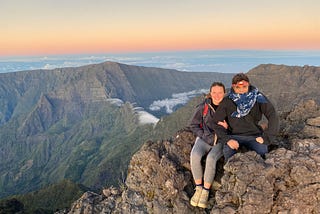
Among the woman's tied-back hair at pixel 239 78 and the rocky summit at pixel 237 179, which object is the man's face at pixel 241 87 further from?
the rocky summit at pixel 237 179

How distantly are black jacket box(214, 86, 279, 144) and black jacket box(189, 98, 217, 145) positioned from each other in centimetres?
67

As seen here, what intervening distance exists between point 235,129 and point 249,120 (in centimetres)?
75

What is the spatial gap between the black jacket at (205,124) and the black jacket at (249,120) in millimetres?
672

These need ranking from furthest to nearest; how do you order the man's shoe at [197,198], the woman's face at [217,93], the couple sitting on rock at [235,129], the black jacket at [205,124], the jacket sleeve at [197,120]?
the jacket sleeve at [197,120] < the woman's face at [217,93] < the black jacket at [205,124] < the man's shoe at [197,198] < the couple sitting on rock at [235,129]

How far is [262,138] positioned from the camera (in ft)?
44.0

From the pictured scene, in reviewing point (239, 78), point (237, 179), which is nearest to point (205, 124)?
point (239, 78)

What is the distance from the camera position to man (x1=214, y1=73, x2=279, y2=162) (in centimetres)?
1337

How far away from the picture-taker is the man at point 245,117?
43.9 ft

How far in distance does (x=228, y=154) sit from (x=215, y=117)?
176cm

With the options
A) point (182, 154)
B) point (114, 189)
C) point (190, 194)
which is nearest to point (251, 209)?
point (190, 194)

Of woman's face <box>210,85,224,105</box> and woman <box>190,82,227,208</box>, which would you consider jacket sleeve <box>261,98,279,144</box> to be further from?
woman's face <box>210,85,224,105</box>

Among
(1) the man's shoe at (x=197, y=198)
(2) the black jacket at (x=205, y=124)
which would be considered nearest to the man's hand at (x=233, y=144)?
(2) the black jacket at (x=205, y=124)

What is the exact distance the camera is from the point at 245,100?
13477 millimetres

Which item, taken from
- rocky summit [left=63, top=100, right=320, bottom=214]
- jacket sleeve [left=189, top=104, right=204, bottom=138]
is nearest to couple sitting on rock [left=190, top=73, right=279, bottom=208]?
rocky summit [left=63, top=100, right=320, bottom=214]
